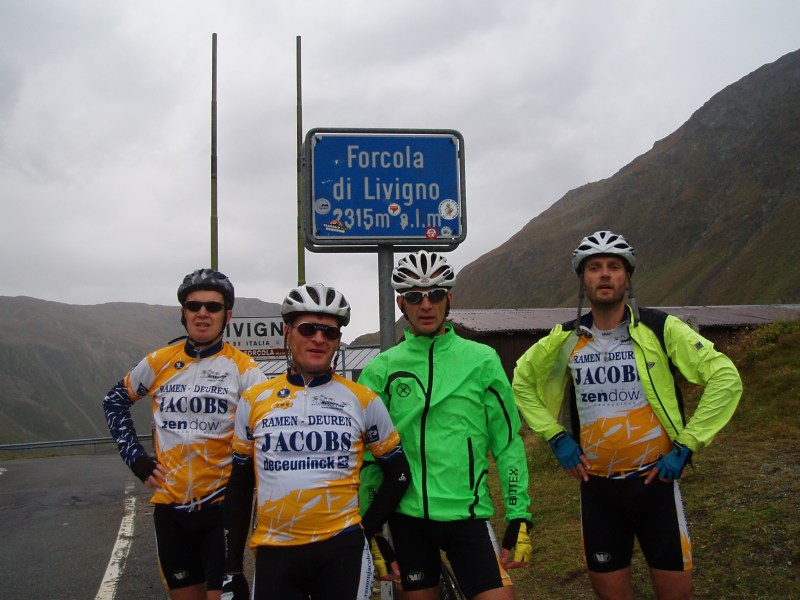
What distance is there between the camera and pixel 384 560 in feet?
10.1

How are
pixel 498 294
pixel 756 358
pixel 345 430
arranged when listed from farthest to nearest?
pixel 498 294 → pixel 756 358 → pixel 345 430

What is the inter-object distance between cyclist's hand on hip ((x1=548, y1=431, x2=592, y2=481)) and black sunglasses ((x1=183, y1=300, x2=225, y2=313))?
1988 mm

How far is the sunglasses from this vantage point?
3344mm

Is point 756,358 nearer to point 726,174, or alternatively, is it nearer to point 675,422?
point 675,422

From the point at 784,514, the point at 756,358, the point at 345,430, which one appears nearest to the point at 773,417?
the point at 756,358

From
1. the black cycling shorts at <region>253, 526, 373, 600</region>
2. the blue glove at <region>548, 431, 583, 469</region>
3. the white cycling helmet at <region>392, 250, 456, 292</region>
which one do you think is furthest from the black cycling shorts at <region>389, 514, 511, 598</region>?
the white cycling helmet at <region>392, 250, 456, 292</region>

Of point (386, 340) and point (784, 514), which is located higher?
point (386, 340)

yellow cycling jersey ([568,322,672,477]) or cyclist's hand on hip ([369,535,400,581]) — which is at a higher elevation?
yellow cycling jersey ([568,322,672,477])

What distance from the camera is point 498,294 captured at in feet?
436

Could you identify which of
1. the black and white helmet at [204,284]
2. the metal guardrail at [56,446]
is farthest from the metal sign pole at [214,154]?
the metal guardrail at [56,446]

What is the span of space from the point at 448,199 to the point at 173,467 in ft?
7.22

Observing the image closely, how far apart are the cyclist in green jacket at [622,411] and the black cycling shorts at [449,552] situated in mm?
710

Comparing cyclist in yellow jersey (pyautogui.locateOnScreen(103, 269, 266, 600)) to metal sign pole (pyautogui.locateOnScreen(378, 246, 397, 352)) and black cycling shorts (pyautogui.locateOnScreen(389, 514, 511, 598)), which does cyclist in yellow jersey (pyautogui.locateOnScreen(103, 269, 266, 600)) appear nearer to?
metal sign pole (pyautogui.locateOnScreen(378, 246, 397, 352))

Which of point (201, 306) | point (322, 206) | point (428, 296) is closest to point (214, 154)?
point (322, 206)
